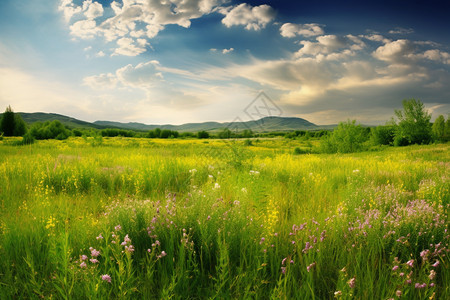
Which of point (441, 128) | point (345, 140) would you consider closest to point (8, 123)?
point (345, 140)

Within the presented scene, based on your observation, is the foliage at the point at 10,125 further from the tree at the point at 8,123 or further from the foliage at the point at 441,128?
the foliage at the point at 441,128

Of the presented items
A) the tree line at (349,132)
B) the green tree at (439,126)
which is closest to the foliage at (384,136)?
the tree line at (349,132)

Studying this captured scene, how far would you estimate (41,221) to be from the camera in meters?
2.93

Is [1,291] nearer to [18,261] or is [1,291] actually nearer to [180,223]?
[18,261]

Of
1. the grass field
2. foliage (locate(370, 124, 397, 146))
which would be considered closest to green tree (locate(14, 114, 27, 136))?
the grass field

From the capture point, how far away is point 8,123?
62.2 meters

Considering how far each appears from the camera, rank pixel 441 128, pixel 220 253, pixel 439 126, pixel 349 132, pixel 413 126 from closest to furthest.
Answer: pixel 220 253, pixel 349 132, pixel 413 126, pixel 441 128, pixel 439 126

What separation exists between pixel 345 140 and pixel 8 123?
8014 centimetres

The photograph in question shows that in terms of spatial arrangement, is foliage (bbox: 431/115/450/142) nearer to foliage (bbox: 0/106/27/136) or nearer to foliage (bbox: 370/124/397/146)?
foliage (bbox: 370/124/397/146)

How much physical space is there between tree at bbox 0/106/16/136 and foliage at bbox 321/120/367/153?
7673 centimetres

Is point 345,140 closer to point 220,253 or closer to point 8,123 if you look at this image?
point 220,253


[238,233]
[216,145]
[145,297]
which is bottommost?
[145,297]

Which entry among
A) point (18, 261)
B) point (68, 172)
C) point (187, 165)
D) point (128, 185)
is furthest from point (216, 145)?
point (18, 261)

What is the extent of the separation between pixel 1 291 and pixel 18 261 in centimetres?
54
